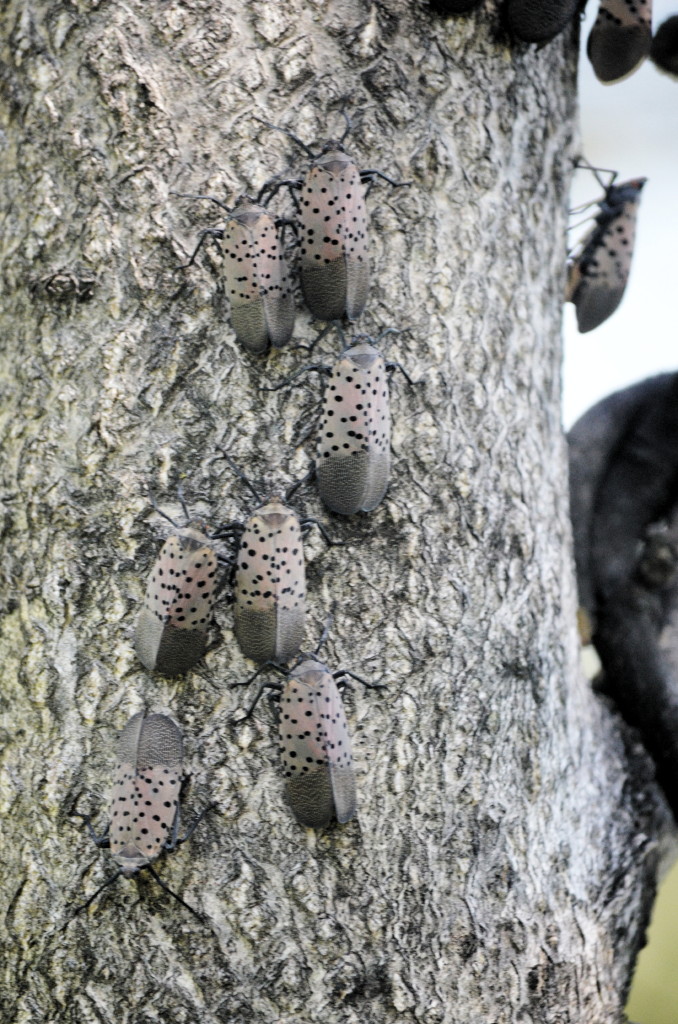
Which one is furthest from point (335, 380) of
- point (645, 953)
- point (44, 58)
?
point (645, 953)

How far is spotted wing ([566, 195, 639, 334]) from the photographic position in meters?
2.70

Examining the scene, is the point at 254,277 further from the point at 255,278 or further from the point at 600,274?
the point at 600,274

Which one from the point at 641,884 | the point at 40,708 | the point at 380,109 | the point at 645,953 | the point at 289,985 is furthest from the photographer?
the point at 645,953

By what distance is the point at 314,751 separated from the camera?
5.68ft

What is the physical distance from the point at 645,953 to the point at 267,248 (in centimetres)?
495

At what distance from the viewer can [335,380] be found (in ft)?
6.07

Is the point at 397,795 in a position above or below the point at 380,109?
below

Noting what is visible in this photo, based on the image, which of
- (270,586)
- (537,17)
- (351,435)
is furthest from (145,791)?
(537,17)

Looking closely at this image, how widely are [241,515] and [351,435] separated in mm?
276

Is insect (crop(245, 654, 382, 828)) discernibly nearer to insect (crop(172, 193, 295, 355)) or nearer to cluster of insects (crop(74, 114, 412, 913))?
cluster of insects (crop(74, 114, 412, 913))

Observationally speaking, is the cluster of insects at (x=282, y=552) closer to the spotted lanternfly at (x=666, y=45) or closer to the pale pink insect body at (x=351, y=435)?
the pale pink insect body at (x=351, y=435)

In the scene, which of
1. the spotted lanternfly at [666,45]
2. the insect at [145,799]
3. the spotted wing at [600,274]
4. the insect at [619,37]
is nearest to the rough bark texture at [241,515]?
the insect at [145,799]

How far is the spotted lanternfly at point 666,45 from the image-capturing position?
2.81m

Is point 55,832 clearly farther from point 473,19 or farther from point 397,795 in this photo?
point 473,19
